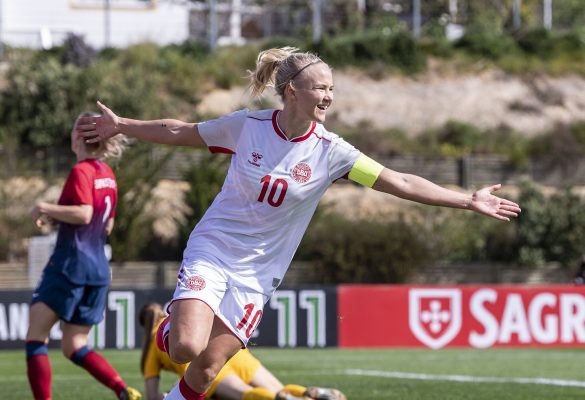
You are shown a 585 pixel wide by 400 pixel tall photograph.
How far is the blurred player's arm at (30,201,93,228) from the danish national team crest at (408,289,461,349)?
1222 centimetres

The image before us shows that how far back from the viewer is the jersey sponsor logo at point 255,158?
21.1 feet

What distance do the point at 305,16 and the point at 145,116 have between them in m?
13.0

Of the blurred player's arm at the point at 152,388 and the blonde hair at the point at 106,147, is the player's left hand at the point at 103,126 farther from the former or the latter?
the blurred player's arm at the point at 152,388

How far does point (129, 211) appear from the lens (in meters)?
32.1

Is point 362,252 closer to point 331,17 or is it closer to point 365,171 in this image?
point 331,17

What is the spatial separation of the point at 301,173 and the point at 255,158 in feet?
0.84

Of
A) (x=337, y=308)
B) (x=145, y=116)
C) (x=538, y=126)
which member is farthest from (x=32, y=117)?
(x=337, y=308)

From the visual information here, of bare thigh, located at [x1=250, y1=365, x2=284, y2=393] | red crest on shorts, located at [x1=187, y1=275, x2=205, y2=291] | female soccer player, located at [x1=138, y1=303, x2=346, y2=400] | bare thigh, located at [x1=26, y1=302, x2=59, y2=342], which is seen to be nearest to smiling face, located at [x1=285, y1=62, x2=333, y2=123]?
red crest on shorts, located at [x1=187, y1=275, x2=205, y2=291]

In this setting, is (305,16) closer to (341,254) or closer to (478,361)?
(341,254)

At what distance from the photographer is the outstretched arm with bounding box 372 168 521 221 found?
632 cm

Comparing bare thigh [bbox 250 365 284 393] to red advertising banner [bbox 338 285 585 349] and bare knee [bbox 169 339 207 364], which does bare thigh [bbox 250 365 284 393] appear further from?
red advertising banner [bbox 338 285 585 349]

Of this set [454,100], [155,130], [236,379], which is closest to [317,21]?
[454,100]

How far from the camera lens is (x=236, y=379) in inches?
310

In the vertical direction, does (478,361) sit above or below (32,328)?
below
